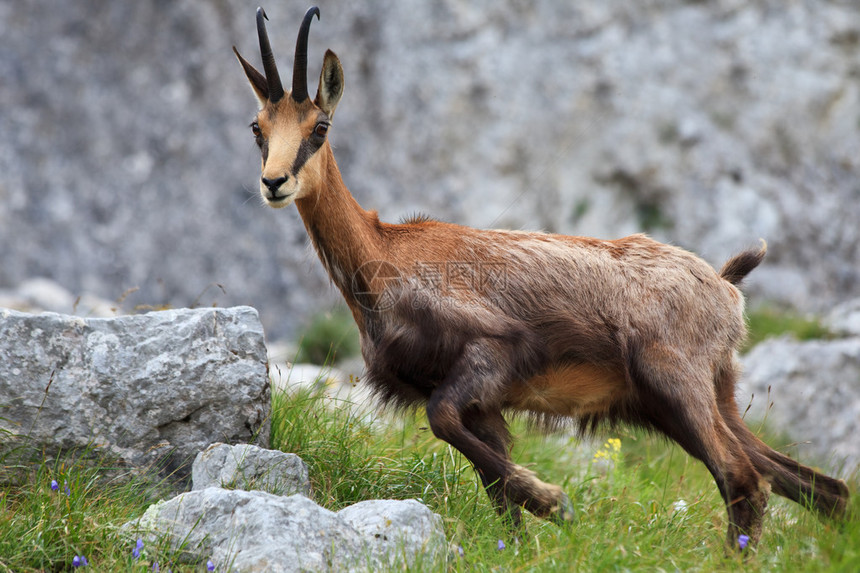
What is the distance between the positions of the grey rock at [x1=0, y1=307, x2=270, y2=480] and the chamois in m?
0.76

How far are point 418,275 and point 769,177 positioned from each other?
30.0 feet

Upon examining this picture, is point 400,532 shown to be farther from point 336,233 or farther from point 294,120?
point 294,120

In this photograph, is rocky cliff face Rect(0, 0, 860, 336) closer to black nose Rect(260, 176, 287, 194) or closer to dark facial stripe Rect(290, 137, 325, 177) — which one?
dark facial stripe Rect(290, 137, 325, 177)

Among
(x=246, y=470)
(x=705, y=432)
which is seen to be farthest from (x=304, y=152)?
(x=705, y=432)

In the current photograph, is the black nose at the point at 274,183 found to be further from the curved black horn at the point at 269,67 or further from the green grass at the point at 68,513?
the green grass at the point at 68,513

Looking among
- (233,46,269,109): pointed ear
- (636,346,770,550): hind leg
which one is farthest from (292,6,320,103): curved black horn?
(636,346,770,550): hind leg

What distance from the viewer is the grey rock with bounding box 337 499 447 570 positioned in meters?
3.88

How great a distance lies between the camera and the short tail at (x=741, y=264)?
5711 millimetres

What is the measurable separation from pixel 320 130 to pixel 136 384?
179 cm

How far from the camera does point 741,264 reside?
5.73m

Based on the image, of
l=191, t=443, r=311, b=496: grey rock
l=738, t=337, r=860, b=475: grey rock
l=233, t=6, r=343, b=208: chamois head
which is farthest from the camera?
l=738, t=337, r=860, b=475: grey rock

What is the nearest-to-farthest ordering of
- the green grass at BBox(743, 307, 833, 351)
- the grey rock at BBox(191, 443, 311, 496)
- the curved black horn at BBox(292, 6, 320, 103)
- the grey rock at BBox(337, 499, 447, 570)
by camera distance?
the grey rock at BBox(337, 499, 447, 570)
the grey rock at BBox(191, 443, 311, 496)
the curved black horn at BBox(292, 6, 320, 103)
the green grass at BBox(743, 307, 833, 351)

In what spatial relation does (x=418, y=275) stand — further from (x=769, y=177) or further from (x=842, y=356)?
(x=769, y=177)

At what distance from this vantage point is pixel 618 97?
12.6m
